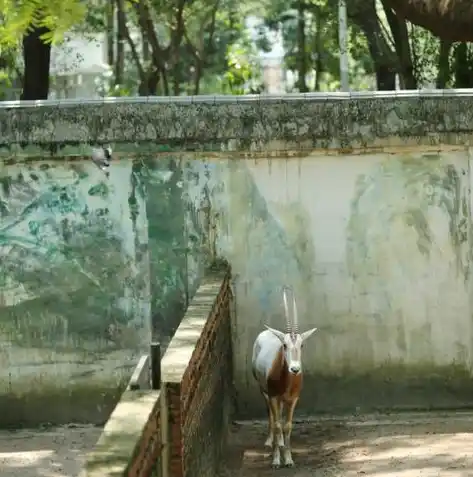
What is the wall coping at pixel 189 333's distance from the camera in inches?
249

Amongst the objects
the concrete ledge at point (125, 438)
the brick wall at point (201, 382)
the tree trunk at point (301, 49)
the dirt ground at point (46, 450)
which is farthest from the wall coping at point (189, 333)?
the tree trunk at point (301, 49)

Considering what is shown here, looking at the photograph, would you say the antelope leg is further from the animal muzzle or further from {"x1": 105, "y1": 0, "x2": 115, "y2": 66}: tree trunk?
{"x1": 105, "y1": 0, "x2": 115, "y2": 66}: tree trunk

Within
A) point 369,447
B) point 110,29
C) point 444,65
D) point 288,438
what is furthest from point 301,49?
point 288,438

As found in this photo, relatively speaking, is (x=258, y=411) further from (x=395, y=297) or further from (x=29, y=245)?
(x=29, y=245)

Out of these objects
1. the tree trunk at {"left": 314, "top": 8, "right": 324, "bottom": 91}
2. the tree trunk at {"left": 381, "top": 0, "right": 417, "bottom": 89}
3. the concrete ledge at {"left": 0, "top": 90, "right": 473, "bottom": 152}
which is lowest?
the concrete ledge at {"left": 0, "top": 90, "right": 473, "bottom": 152}

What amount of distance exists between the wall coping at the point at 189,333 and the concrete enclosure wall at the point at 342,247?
2.55 ft

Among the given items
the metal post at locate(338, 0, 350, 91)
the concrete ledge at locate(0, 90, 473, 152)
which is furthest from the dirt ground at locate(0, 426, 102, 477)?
the metal post at locate(338, 0, 350, 91)

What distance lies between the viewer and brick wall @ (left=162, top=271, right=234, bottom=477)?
6129 mm

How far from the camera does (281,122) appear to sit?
987cm

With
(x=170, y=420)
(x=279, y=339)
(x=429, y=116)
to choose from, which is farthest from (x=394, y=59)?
(x=170, y=420)

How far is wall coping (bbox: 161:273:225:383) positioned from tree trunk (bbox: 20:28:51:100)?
6.40 metres

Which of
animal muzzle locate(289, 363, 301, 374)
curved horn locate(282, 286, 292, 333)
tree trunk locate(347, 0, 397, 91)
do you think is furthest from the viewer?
tree trunk locate(347, 0, 397, 91)

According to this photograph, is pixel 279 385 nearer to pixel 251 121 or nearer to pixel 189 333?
pixel 189 333

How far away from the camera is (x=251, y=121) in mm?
9875
